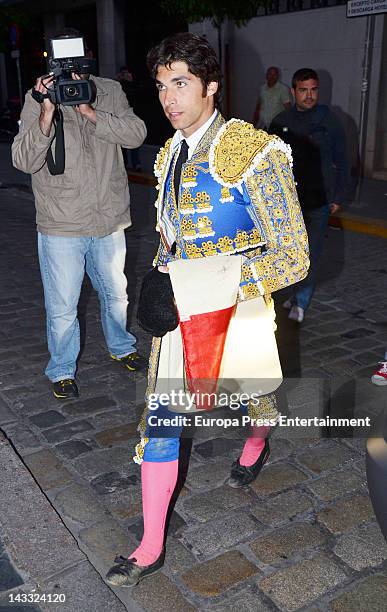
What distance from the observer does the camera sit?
3.77 m

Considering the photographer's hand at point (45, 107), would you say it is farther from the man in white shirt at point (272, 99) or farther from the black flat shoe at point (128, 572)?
the man in white shirt at point (272, 99)

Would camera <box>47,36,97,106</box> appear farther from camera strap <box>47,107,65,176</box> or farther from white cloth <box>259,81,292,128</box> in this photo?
white cloth <box>259,81,292,128</box>

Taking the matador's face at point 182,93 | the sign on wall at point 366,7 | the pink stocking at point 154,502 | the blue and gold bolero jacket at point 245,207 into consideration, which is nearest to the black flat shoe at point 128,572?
the pink stocking at point 154,502

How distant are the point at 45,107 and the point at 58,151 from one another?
31cm

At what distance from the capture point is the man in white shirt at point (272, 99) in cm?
1207

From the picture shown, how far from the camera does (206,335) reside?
2521 mm

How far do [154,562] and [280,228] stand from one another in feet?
4.81

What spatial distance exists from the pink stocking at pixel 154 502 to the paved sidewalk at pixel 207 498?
0.39 feet

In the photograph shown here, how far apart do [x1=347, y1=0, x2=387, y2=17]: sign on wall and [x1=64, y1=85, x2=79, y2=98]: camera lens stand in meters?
6.55

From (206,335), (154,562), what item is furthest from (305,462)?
(206,335)

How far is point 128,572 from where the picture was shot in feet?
8.92

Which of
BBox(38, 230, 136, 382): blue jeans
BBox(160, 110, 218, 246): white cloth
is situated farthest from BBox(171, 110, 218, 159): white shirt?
BBox(38, 230, 136, 382): blue jeans

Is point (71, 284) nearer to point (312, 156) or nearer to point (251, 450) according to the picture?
point (251, 450)

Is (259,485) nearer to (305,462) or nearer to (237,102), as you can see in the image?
(305,462)
